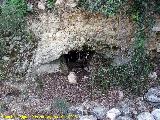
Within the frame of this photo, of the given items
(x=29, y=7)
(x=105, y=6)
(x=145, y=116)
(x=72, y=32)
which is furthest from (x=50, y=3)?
(x=145, y=116)

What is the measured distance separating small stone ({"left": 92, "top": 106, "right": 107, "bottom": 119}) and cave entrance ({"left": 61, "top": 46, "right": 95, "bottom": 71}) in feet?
2.40

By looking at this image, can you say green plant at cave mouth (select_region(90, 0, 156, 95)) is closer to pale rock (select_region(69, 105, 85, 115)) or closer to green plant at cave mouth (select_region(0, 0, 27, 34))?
pale rock (select_region(69, 105, 85, 115))

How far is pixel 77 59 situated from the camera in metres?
5.65

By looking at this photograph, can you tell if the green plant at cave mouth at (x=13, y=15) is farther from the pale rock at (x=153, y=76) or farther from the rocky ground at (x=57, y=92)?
the pale rock at (x=153, y=76)

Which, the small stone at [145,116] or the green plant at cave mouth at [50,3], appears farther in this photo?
the green plant at cave mouth at [50,3]

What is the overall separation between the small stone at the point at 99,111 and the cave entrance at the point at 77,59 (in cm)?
73

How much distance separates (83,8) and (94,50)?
27.2 inches

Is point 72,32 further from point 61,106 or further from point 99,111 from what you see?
point 99,111

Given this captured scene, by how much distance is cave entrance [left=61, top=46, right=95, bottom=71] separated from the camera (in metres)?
5.55

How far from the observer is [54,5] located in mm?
5109

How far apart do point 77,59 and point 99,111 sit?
3.05 feet

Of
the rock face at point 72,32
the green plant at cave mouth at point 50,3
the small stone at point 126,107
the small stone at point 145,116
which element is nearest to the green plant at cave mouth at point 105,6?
the rock face at point 72,32

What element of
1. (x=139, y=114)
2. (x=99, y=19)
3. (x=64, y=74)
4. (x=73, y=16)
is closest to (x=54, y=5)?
(x=73, y=16)

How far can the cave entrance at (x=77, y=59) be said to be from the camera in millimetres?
5555
